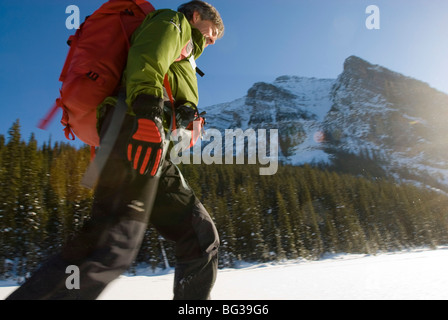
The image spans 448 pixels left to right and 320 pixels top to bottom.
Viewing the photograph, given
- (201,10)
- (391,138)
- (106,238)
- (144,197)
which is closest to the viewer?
(106,238)

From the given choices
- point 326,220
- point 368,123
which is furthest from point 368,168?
point 326,220

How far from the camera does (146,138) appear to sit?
3.31 feet

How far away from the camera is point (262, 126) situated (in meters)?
193

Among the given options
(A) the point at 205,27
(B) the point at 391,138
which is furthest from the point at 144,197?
(B) the point at 391,138

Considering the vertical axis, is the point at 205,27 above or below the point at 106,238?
above

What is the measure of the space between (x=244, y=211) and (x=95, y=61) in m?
35.0

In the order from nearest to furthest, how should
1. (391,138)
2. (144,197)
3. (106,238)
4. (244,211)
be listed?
1. (106,238)
2. (144,197)
3. (244,211)
4. (391,138)

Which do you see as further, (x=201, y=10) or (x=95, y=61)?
(x=201, y=10)

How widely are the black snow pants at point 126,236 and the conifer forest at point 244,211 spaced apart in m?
14.3

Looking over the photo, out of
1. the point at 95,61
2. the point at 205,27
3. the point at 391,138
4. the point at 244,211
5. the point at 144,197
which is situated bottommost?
the point at 244,211

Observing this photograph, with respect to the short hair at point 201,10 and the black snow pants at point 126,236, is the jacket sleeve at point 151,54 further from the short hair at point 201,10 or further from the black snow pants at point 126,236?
the short hair at point 201,10

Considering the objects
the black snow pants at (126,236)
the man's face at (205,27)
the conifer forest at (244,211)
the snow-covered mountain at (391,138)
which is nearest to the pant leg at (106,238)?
the black snow pants at (126,236)

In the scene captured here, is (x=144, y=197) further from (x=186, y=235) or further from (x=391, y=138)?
(x=391, y=138)

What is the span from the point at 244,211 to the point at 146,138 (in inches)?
1378
